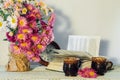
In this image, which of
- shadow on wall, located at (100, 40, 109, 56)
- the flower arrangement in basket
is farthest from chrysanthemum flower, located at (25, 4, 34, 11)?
shadow on wall, located at (100, 40, 109, 56)

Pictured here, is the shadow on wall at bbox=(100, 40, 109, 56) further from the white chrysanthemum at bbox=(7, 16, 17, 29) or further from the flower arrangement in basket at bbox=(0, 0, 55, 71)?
the white chrysanthemum at bbox=(7, 16, 17, 29)

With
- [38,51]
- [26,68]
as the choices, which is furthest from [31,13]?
[26,68]

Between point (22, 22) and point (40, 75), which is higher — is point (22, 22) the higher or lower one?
the higher one

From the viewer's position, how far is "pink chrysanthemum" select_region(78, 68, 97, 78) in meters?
1.36

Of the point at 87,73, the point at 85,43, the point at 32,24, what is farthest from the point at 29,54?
the point at 85,43

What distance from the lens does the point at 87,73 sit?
1364 mm

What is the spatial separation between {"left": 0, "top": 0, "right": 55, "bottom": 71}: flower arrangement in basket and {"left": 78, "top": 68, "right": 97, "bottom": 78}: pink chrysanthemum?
10.5 inches

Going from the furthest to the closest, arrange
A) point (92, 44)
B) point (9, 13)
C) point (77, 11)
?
point (77, 11) < point (92, 44) < point (9, 13)

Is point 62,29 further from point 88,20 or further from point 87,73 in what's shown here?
point 87,73

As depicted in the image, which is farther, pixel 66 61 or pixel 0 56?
pixel 0 56

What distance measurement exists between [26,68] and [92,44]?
0.56m

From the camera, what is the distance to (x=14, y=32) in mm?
1369

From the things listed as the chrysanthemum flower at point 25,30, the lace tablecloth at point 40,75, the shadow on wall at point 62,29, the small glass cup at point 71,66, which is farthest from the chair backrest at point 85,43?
the chrysanthemum flower at point 25,30

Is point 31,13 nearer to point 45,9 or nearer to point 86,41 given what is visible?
point 45,9
